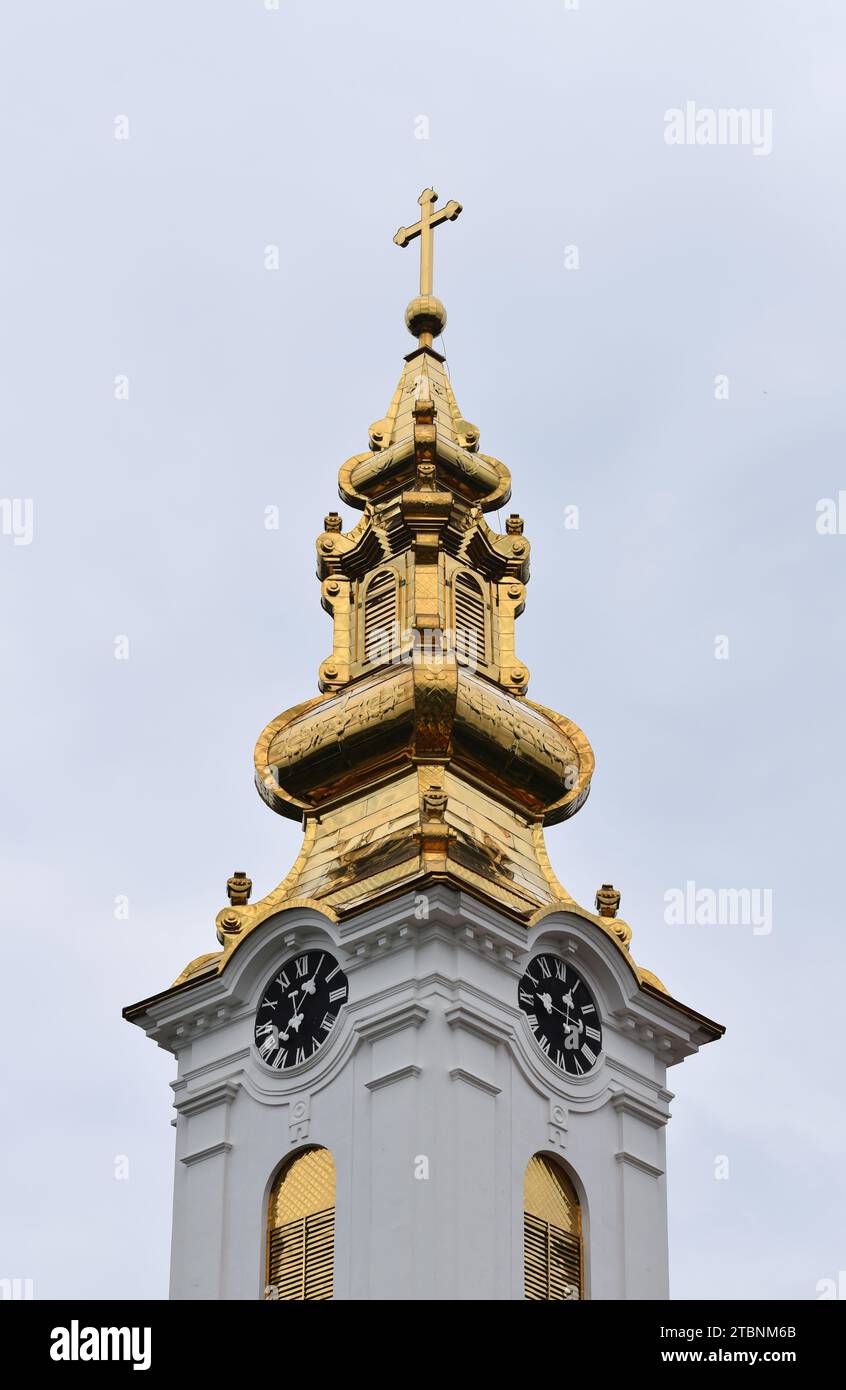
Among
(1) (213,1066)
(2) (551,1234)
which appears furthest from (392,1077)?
(1) (213,1066)

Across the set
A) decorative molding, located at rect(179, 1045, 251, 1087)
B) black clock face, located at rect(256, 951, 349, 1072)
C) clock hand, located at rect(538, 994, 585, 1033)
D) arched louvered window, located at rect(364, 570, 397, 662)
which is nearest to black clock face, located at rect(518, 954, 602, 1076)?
clock hand, located at rect(538, 994, 585, 1033)

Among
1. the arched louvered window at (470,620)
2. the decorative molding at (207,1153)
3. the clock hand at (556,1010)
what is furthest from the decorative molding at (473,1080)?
the arched louvered window at (470,620)

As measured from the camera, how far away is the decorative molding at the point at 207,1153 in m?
40.5

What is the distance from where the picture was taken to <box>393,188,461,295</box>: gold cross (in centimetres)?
4806

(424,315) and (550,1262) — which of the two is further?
(424,315)

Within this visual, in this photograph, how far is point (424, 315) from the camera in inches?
1900

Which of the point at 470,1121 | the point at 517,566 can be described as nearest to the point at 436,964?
the point at 470,1121

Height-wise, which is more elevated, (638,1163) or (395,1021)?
(395,1021)

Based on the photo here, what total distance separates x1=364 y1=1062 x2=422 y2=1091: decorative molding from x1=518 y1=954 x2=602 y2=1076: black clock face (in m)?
1.88

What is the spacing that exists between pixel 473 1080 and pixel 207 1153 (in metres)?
3.25

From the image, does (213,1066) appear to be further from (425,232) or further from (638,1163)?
(425,232)

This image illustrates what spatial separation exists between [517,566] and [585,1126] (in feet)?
27.3

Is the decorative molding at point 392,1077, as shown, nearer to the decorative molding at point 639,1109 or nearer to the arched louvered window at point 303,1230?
the arched louvered window at point 303,1230
